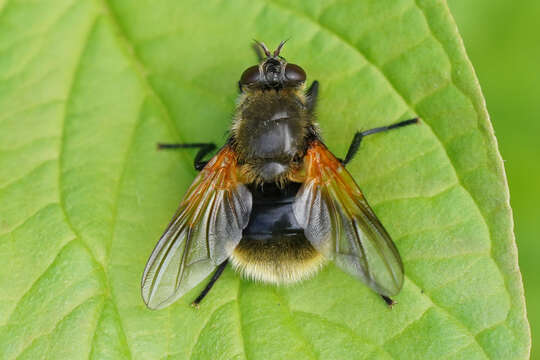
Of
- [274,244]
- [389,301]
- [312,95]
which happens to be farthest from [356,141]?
[389,301]

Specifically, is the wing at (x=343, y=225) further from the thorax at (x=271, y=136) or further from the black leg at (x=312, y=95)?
the black leg at (x=312, y=95)

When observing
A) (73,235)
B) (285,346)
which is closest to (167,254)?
(73,235)

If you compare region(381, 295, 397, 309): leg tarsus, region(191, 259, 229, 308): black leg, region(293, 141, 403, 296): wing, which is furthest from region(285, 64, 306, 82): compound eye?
region(381, 295, 397, 309): leg tarsus

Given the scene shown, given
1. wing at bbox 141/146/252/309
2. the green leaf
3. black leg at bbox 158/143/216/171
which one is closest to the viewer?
the green leaf

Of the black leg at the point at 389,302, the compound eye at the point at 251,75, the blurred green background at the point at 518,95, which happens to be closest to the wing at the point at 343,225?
the black leg at the point at 389,302

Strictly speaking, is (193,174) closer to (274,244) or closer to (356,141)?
(274,244)

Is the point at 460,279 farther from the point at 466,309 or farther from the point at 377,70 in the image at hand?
the point at 377,70

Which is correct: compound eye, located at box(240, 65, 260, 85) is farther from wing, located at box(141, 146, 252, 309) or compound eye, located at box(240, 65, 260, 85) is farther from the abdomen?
the abdomen
